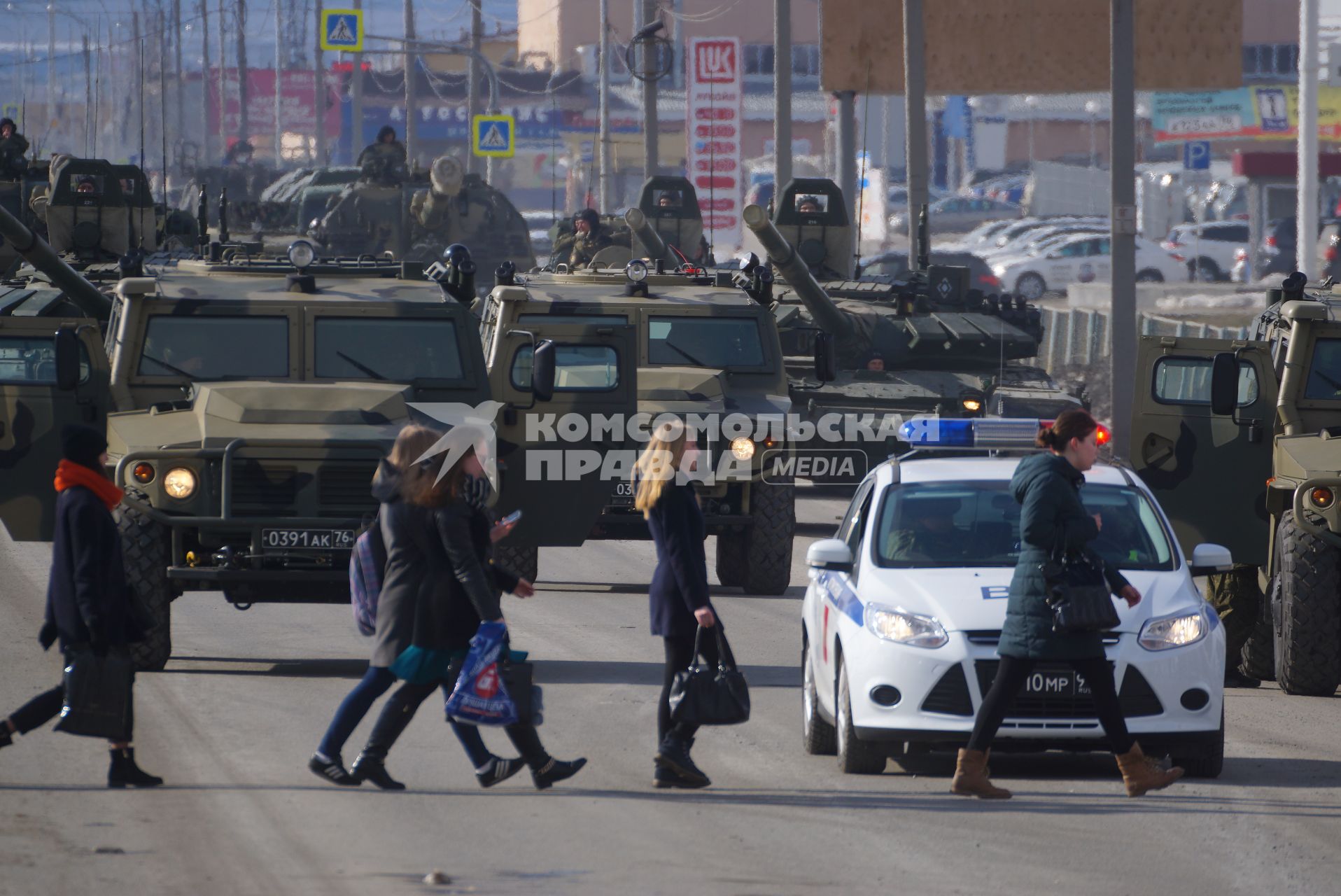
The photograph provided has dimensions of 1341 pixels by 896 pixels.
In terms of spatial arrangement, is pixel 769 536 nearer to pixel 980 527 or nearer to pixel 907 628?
pixel 980 527

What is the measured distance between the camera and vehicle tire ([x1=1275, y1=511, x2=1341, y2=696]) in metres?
10.9

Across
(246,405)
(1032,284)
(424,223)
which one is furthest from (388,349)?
(1032,284)

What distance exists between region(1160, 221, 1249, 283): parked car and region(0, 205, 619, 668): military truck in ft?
131

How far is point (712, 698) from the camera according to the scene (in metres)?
8.64

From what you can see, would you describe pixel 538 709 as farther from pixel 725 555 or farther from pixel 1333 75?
pixel 1333 75

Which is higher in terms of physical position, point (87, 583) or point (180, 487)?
point (180, 487)

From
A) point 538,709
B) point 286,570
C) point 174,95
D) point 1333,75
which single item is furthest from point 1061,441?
point 174,95

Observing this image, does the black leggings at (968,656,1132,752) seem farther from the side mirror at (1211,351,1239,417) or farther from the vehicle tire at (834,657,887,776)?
the side mirror at (1211,351,1239,417)

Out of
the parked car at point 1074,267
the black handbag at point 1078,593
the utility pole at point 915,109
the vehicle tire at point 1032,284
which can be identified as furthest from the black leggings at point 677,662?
the vehicle tire at point 1032,284

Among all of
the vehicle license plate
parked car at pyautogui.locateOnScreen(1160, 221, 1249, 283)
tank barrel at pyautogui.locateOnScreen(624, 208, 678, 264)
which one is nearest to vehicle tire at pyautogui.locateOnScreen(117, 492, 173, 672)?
the vehicle license plate

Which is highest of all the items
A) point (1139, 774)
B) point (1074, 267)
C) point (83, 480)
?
point (1074, 267)

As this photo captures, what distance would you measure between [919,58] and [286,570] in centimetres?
1877

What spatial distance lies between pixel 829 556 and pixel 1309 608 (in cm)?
302

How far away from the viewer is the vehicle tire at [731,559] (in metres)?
15.3
